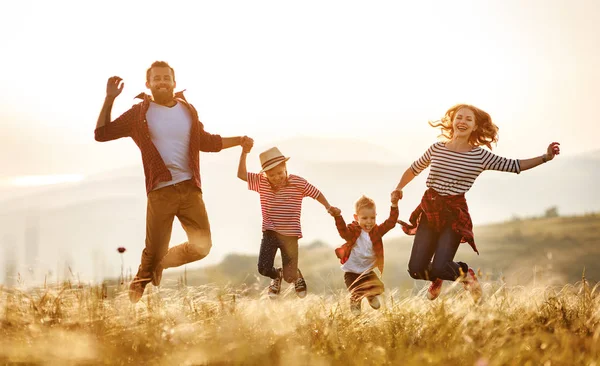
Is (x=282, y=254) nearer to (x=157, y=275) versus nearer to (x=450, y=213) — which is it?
(x=157, y=275)

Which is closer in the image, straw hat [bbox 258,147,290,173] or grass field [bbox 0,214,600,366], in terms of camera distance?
grass field [bbox 0,214,600,366]

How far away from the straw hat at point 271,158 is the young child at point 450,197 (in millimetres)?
1262

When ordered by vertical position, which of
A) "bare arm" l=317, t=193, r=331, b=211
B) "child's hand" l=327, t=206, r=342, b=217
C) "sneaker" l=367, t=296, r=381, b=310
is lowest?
"sneaker" l=367, t=296, r=381, b=310

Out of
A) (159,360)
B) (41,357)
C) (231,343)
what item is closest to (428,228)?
(231,343)

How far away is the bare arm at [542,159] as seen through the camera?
716cm

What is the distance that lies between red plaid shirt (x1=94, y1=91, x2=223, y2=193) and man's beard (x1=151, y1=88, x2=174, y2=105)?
0.28 feet

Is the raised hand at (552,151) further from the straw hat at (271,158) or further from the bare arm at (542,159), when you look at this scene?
the straw hat at (271,158)

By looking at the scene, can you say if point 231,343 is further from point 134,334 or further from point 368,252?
point 368,252

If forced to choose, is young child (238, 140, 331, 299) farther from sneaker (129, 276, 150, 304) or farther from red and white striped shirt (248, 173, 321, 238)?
sneaker (129, 276, 150, 304)

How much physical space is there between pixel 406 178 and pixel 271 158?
139 centimetres

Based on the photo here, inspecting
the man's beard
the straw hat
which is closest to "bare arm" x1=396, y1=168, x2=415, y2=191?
the straw hat

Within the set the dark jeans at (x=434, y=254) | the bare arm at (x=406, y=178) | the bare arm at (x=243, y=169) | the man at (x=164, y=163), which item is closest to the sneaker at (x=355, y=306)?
the dark jeans at (x=434, y=254)

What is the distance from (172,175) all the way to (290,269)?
1.57 m

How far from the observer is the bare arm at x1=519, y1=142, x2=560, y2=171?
282 inches
